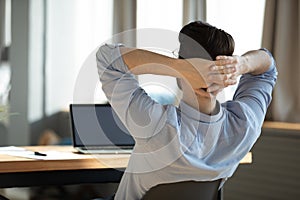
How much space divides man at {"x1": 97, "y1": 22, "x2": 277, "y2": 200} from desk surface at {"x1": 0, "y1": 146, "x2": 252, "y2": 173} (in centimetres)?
51

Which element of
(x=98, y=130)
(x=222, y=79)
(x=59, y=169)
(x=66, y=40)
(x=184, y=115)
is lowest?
(x=59, y=169)

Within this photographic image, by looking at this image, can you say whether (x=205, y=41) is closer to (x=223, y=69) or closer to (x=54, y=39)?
(x=223, y=69)

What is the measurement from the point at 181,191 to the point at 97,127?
0.74m

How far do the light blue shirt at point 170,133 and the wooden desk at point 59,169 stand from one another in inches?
19.9

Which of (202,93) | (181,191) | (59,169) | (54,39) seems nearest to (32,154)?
(59,169)

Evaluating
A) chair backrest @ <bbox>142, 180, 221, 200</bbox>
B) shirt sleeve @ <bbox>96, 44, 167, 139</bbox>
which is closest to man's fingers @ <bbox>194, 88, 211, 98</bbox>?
shirt sleeve @ <bbox>96, 44, 167, 139</bbox>

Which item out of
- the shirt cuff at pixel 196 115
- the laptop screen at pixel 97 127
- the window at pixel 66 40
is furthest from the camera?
the window at pixel 66 40

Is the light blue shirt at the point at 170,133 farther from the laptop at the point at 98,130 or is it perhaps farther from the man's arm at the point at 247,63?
the laptop at the point at 98,130

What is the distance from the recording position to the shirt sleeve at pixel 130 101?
1591 millimetres

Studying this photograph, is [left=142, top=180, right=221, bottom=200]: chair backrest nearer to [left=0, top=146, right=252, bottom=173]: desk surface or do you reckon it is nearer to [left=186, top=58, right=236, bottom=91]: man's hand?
[left=186, top=58, right=236, bottom=91]: man's hand

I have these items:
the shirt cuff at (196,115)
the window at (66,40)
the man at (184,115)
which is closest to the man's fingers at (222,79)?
the man at (184,115)

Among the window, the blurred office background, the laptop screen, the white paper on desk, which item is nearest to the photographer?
the white paper on desk

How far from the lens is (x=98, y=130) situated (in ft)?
7.86

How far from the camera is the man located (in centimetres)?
159
